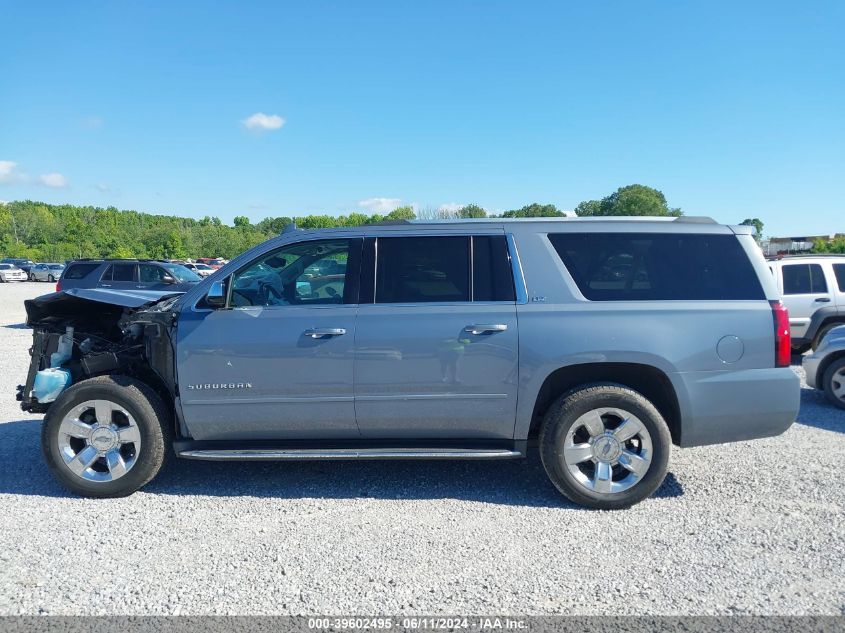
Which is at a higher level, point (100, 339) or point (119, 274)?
point (119, 274)

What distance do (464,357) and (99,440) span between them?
2637 mm

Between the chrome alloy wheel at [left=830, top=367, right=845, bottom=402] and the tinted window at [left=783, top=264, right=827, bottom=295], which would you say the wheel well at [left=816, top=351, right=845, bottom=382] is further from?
the tinted window at [left=783, top=264, right=827, bottom=295]

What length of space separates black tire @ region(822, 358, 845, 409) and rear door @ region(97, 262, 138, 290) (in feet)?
44.1

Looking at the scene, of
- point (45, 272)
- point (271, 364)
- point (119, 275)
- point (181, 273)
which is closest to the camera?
point (271, 364)

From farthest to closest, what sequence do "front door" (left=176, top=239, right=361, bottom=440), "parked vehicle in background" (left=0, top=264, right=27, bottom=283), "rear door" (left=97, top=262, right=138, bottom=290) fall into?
"parked vehicle in background" (left=0, top=264, right=27, bottom=283) → "rear door" (left=97, top=262, right=138, bottom=290) → "front door" (left=176, top=239, right=361, bottom=440)

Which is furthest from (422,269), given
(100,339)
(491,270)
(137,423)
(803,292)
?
(803,292)

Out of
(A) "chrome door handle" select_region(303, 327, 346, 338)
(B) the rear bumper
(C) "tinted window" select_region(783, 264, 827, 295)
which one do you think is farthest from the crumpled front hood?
(C) "tinted window" select_region(783, 264, 827, 295)

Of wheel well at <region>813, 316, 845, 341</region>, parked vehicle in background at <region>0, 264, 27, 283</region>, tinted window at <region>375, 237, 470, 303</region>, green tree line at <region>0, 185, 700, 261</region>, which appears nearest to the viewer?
tinted window at <region>375, 237, 470, 303</region>

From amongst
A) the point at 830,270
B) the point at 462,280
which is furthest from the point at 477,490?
the point at 830,270

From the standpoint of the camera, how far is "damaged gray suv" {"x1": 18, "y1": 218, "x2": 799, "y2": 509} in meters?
4.12

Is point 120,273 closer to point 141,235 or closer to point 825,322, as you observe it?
point 825,322

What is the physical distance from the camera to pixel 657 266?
4.29 metres

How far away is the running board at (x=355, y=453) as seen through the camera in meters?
4.14

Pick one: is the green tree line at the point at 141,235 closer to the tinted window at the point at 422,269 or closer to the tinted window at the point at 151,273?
the tinted window at the point at 151,273
